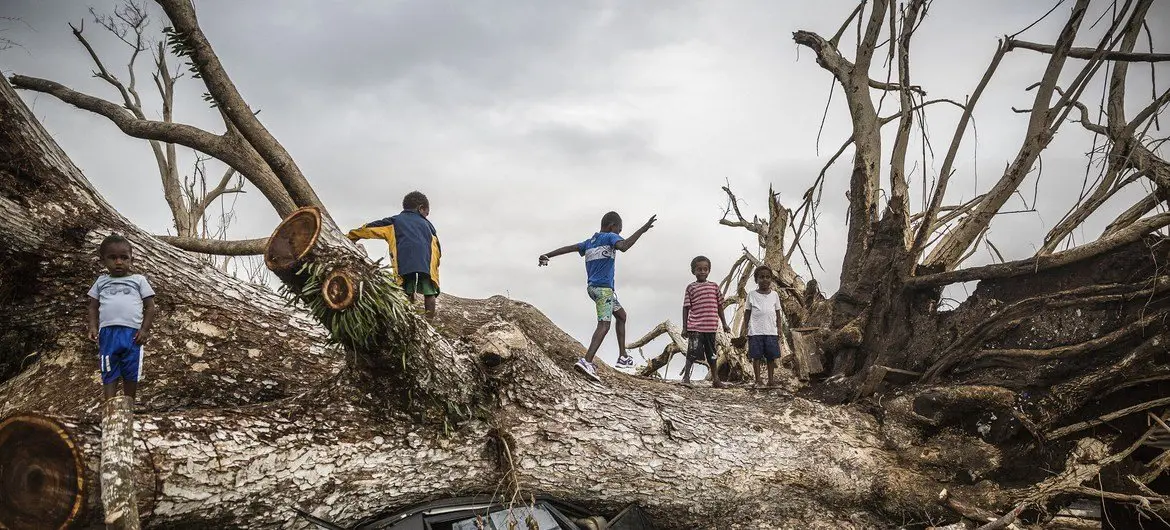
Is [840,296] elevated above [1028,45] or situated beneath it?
situated beneath

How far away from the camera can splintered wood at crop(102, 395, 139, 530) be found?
3.18 meters

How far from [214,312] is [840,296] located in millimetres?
5630

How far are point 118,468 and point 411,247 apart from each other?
2536mm


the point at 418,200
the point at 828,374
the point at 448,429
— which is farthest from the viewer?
the point at 828,374

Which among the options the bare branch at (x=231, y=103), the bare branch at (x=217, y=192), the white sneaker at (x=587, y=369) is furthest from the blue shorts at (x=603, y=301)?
the bare branch at (x=217, y=192)

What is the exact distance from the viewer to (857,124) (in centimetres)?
777

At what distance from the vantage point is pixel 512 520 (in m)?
4.12

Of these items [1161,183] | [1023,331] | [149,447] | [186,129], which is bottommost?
[149,447]

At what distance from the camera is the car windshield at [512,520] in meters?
4.14

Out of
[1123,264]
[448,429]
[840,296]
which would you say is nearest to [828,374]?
[840,296]

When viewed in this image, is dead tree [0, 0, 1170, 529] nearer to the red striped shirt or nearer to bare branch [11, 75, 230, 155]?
bare branch [11, 75, 230, 155]

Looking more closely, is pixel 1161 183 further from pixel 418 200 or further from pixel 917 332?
pixel 418 200

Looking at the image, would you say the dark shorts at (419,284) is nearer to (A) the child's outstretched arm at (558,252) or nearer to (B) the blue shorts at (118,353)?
(A) the child's outstretched arm at (558,252)

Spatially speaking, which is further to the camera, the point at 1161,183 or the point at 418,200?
the point at 418,200
